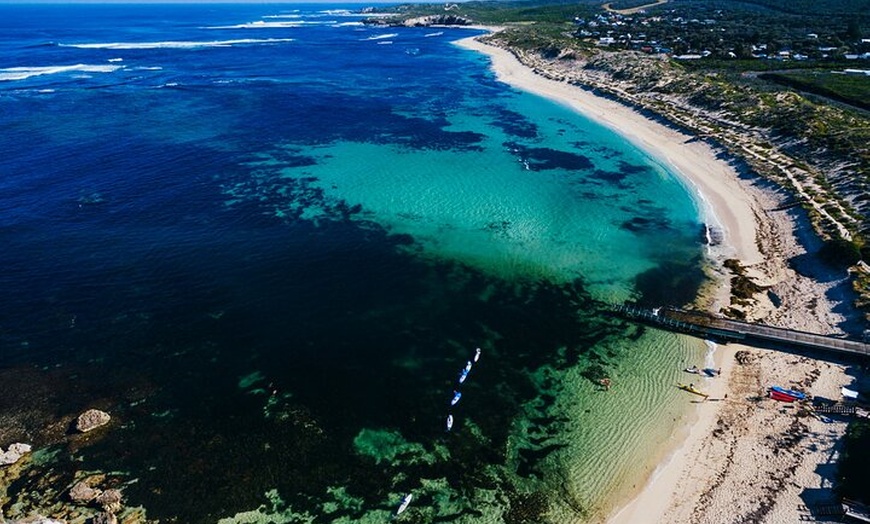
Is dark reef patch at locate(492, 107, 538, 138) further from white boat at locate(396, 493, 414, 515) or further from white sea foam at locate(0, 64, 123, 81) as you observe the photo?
white sea foam at locate(0, 64, 123, 81)

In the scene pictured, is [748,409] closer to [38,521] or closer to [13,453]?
[38,521]

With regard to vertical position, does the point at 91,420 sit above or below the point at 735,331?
below

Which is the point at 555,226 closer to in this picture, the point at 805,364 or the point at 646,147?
the point at 805,364

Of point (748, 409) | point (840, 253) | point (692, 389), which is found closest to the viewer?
point (748, 409)

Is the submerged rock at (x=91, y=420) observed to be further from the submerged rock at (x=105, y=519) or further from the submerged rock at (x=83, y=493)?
the submerged rock at (x=105, y=519)

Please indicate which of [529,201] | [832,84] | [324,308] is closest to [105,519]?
[324,308]

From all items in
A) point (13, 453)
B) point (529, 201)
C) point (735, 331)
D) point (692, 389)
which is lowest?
point (13, 453)
